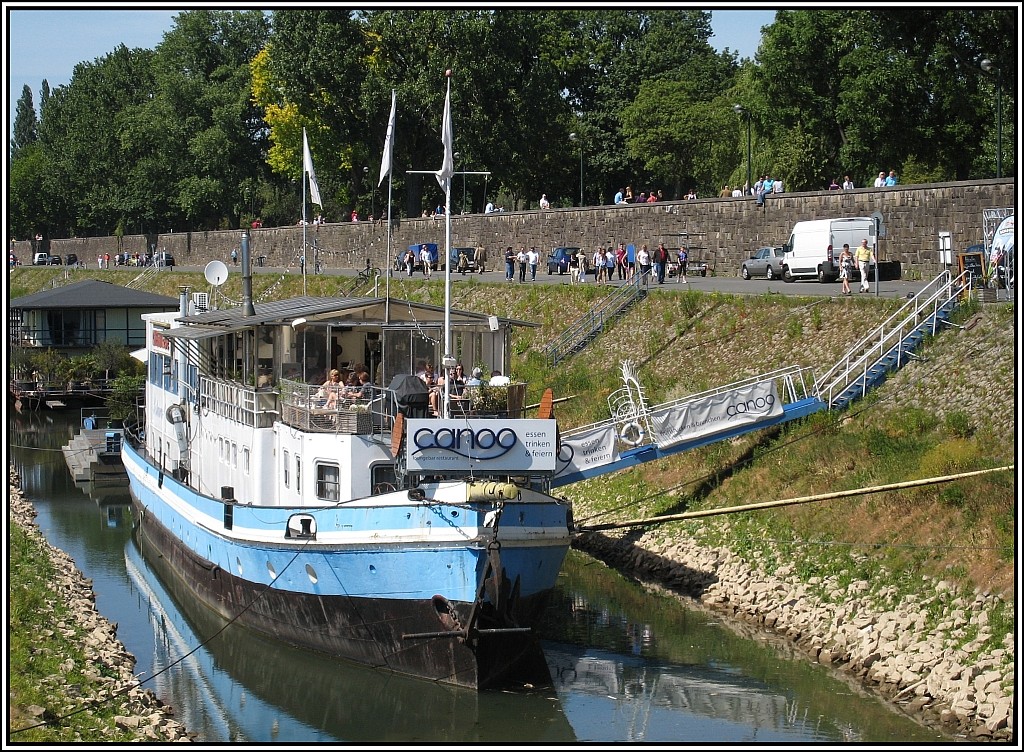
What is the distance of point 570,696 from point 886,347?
14286 millimetres

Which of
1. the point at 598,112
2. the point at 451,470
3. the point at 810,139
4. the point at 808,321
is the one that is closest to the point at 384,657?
the point at 451,470

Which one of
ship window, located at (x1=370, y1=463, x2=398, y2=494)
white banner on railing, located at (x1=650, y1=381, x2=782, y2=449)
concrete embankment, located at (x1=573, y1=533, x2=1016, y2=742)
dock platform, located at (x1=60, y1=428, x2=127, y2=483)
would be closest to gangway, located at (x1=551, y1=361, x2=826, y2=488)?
white banner on railing, located at (x1=650, y1=381, x2=782, y2=449)

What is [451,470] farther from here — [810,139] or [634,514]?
[810,139]

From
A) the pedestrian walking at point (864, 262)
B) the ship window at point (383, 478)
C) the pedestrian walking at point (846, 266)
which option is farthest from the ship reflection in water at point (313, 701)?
the pedestrian walking at point (864, 262)

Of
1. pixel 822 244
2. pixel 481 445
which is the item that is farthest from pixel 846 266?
pixel 481 445

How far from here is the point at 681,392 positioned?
35.9m

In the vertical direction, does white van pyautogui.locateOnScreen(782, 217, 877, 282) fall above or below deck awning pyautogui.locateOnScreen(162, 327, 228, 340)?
above

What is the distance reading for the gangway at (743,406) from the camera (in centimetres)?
2839

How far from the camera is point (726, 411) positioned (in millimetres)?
30094

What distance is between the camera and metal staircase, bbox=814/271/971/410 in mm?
31234

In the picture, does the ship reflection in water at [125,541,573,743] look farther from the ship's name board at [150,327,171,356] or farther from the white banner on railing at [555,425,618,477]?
the ship's name board at [150,327,171,356]

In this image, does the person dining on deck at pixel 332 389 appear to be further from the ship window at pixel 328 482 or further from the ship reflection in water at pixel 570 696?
the ship reflection in water at pixel 570 696

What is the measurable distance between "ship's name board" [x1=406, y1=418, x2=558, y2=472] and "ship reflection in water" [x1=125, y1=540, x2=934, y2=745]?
361 cm

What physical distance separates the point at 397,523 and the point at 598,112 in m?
68.9
